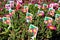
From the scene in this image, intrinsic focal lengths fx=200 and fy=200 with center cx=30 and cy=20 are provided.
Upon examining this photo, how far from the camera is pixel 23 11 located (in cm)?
275

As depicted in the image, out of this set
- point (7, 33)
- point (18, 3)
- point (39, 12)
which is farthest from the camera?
point (18, 3)

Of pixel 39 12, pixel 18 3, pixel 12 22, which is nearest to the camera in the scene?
pixel 12 22

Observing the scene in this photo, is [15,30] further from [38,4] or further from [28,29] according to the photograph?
[38,4]

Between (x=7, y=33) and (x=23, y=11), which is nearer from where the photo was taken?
(x=7, y=33)

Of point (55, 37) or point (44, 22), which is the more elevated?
point (44, 22)

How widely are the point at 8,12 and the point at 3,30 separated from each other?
1.67 feet

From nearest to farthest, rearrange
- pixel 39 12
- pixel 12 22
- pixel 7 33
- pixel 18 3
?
pixel 7 33 < pixel 12 22 < pixel 39 12 < pixel 18 3

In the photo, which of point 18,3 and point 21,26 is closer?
point 21,26

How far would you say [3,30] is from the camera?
2.31 meters

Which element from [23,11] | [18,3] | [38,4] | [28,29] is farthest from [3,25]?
[38,4]

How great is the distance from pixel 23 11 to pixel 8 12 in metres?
0.21

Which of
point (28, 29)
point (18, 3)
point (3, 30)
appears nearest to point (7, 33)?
point (3, 30)

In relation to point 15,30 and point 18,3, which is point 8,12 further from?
point 15,30

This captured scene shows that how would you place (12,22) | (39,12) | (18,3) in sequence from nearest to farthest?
(12,22) → (39,12) → (18,3)
